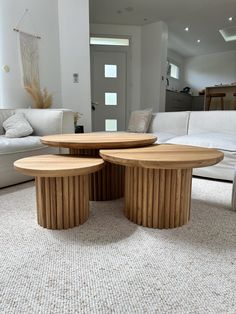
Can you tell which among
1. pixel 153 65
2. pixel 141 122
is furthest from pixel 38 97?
pixel 153 65

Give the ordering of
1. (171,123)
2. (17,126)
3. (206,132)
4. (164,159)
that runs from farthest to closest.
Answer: (171,123) < (206,132) < (17,126) < (164,159)

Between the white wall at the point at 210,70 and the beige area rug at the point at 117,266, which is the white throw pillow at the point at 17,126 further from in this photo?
the white wall at the point at 210,70

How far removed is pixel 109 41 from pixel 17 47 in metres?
2.72

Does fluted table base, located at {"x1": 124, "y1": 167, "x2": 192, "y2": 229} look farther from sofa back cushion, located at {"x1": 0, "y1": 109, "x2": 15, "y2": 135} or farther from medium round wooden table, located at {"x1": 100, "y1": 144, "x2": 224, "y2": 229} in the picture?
sofa back cushion, located at {"x1": 0, "y1": 109, "x2": 15, "y2": 135}

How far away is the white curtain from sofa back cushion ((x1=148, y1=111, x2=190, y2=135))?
198 centimetres

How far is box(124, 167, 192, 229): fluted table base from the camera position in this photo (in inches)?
51.7

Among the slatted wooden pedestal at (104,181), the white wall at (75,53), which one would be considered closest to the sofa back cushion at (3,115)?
the white wall at (75,53)

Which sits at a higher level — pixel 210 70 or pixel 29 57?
pixel 210 70

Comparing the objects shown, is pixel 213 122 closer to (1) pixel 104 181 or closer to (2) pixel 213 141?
(2) pixel 213 141

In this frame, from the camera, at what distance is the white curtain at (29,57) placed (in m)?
3.31

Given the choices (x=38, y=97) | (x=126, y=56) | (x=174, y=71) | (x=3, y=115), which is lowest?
(x=3, y=115)

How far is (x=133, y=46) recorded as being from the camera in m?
5.48

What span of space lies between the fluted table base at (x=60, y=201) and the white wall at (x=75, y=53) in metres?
2.64

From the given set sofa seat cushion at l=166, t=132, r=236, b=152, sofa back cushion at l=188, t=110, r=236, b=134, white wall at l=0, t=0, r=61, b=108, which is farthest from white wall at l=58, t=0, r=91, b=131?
sofa seat cushion at l=166, t=132, r=236, b=152
